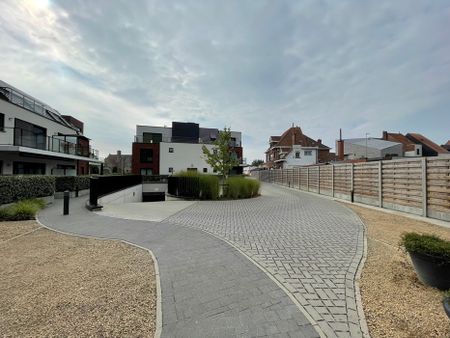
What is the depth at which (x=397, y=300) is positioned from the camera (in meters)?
3.13

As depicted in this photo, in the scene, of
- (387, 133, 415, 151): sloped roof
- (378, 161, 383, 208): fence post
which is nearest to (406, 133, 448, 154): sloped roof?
(387, 133, 415, 151): sloped roof

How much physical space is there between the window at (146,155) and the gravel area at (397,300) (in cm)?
4086

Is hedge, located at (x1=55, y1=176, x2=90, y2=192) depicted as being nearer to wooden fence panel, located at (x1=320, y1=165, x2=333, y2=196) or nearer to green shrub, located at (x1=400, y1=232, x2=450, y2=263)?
wooden fence panel, located at (x1=320, y1=165, x2=333, y2=196)

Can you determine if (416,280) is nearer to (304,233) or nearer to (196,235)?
(304,233)

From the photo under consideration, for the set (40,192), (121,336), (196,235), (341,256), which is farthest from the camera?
(40,192)

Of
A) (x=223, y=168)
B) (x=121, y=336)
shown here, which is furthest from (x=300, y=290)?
(x=223, y=168)

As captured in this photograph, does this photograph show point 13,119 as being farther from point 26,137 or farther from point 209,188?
point 209,188

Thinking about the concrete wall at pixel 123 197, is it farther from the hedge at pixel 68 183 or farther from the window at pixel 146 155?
the window at pixel 146 155

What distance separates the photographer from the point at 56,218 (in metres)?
8.80

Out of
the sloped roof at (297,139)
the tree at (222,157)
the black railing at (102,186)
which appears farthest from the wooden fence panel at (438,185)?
the sloped roof at (297,139)

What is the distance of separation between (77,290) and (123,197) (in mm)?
14294

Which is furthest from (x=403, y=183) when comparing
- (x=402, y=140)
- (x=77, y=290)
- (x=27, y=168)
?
(x=402, y=140)

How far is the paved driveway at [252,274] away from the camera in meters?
2.64

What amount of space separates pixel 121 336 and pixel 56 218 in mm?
8133
